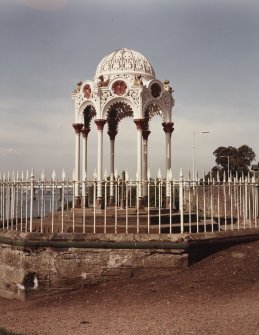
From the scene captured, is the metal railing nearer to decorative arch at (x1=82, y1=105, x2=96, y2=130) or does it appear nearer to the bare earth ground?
the bare earth ground

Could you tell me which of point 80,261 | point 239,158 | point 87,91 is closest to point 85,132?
point 87,91

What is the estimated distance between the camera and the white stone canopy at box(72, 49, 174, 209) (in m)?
11.5

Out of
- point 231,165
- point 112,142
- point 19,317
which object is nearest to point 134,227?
point 19,317

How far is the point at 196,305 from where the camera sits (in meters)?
7.09

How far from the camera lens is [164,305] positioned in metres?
7.22

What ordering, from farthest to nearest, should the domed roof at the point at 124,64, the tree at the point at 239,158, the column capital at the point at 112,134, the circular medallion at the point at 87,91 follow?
the tree at the point at 239,158 < the column capital at the point at 112,134 < the domed roof at the point at 124,64 < the circular medallion at the point at 87,91

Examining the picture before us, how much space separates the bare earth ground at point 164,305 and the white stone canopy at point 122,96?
11.4 ft

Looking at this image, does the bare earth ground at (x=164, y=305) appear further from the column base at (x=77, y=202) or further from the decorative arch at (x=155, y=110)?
the decorative arch at (x=155, y=110)

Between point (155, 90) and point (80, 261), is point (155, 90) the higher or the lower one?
A: the higher one

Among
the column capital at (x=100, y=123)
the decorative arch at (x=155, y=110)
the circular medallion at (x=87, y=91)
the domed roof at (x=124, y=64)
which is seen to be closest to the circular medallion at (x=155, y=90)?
the decorative arch at (x=155, y=110)

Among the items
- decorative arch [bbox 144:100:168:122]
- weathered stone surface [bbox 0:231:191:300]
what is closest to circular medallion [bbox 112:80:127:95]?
decorative arch [bbox 144:100:168:122]

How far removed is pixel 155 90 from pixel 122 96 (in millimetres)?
1163

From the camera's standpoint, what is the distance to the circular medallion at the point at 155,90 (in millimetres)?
11984

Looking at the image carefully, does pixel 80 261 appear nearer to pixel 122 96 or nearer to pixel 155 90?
pixel 122 96
